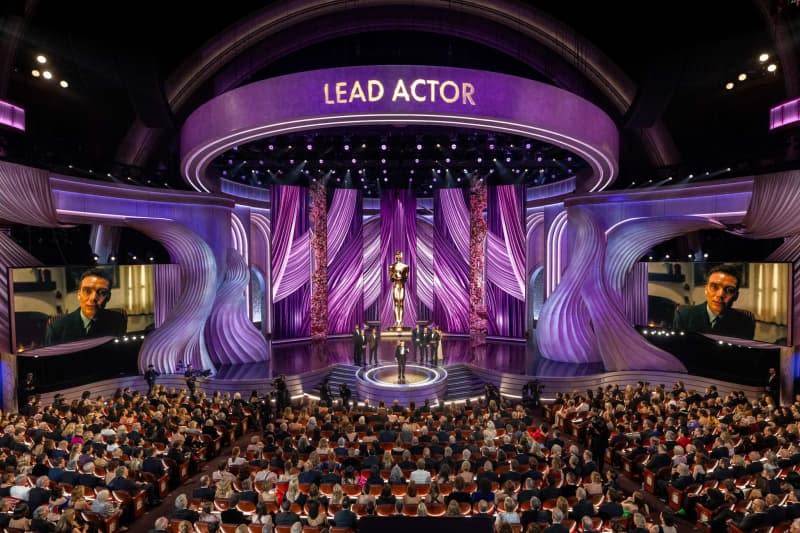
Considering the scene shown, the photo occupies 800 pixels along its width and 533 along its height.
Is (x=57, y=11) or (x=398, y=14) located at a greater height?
(x=398, y=14)

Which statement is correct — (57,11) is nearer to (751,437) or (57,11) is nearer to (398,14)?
(398,14)

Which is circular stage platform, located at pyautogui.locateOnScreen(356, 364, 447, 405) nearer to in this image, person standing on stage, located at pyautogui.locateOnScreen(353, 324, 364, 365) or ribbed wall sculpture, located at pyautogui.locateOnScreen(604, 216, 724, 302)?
person standing on stage, located at pyautogui.locateOnScreen(353, 324, 364, 365)

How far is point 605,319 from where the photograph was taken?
15.4 m

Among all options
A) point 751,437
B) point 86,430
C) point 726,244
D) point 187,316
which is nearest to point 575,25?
point 726,244

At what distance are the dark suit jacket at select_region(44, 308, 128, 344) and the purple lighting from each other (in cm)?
1942

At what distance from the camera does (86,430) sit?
9898 millimetres

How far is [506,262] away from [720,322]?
809 centimetres

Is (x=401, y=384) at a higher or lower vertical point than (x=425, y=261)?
lower

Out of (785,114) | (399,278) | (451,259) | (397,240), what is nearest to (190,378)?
(399,278)

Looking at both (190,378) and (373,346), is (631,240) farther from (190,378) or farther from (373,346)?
(190,378)

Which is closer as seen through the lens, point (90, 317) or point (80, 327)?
point (80, 327)

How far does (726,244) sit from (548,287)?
631cm

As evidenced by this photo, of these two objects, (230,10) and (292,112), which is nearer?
(292,112)

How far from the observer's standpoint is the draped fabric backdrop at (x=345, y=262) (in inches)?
829
